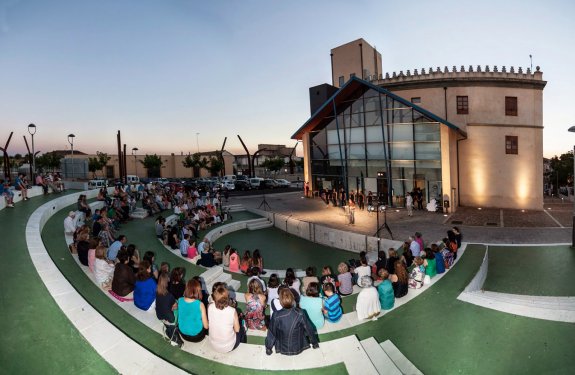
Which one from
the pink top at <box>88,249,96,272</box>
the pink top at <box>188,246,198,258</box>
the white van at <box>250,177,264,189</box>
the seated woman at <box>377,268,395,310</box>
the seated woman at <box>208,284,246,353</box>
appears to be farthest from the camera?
the white van at <box>250,177,264,189</box>

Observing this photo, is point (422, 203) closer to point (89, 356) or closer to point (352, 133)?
point (352, 133)

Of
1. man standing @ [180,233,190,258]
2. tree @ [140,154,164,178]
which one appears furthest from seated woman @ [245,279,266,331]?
tree @ [140,154,164,178]

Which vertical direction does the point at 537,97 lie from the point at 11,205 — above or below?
above

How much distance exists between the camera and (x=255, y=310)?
6.69m

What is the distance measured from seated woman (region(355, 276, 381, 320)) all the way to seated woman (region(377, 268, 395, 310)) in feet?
1.18

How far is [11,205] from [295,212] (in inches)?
652

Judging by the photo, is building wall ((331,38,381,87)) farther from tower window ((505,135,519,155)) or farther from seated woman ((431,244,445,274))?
seated woman ((431,244,445,274))

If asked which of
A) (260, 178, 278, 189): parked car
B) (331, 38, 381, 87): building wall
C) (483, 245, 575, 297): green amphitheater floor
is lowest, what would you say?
(483, 245, 575, 297): green amphitheater floor

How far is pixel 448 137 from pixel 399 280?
1680 cm

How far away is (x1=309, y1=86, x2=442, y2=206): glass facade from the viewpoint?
75.3 ft

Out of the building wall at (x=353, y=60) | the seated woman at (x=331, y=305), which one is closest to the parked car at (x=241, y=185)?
the building wall at (x=353, y=60)

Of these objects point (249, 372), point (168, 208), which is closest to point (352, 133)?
point (168, 208)

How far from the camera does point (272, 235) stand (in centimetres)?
2108

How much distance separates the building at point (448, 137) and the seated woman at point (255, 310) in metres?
18.8
